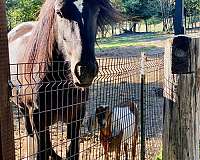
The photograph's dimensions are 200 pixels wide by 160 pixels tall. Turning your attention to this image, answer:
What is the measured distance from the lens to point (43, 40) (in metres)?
3.53

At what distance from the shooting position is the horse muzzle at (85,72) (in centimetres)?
257

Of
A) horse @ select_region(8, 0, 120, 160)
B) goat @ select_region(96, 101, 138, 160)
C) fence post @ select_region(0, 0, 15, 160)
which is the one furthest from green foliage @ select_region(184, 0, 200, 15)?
fence post @ select_region(0, 0, 15, 160)

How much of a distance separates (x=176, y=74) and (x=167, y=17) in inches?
1028

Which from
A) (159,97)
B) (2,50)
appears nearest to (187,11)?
(159,97)

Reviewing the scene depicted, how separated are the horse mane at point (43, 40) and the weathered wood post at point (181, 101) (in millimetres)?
1391

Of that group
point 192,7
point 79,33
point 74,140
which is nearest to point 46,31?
point 79,33

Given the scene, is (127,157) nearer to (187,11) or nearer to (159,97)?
(159,97)

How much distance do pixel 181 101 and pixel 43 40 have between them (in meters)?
1.66

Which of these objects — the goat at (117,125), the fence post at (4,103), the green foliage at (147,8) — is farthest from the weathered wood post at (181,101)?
the green foliage at (147,8)

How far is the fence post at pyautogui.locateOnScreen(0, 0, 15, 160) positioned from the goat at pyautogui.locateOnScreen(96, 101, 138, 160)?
7.12ft

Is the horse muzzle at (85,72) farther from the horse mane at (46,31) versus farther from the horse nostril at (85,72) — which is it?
the horse mane at (46,31)

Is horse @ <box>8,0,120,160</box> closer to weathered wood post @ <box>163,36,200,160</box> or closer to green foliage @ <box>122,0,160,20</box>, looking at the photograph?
→ weathered wood post @ <box>163,36,200,160</box>

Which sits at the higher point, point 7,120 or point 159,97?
point 7,120

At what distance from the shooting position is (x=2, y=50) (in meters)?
1.55
